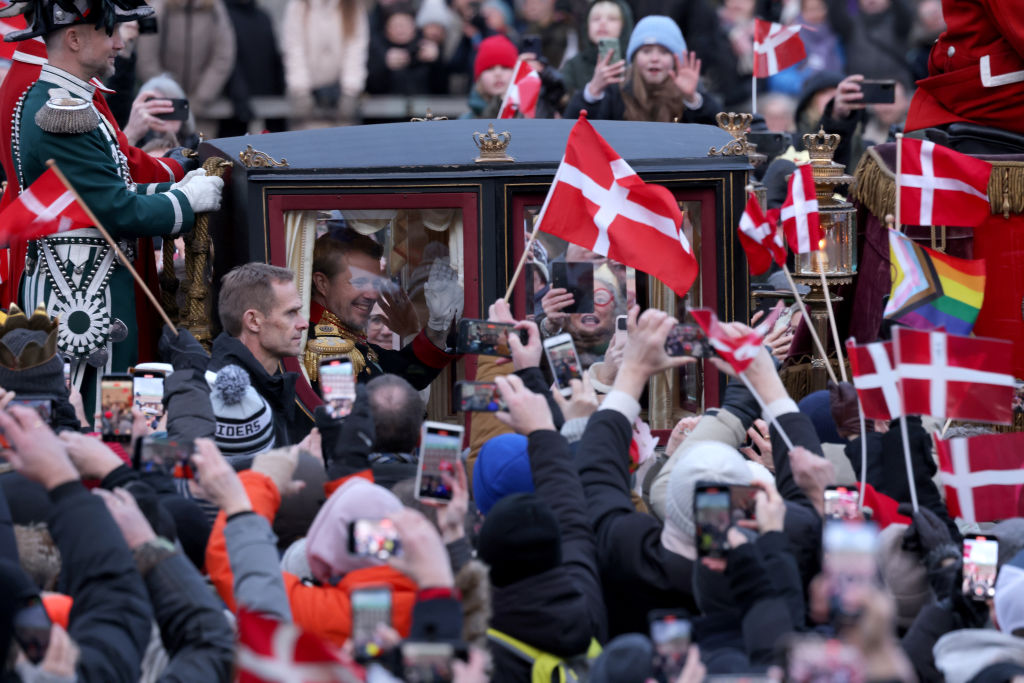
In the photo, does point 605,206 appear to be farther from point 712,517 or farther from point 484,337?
point 712,517

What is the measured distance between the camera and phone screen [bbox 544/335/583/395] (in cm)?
550

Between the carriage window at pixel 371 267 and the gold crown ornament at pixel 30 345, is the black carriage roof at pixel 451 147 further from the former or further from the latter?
the gold crown ornament at pixel 30 345

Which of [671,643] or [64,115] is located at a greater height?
[64,115]

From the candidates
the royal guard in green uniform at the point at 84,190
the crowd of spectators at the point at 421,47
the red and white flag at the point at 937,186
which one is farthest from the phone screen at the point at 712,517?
the crowd of spectators at the point at 421,47

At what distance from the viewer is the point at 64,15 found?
22.9 ft

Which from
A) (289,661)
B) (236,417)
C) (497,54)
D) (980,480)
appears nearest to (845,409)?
(980,480)

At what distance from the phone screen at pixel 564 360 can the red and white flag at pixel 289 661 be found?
2.34 meters

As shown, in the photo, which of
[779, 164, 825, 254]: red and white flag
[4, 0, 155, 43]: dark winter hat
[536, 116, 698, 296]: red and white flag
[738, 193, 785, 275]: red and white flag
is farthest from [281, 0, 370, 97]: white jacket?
[536, 116, 698, 296]: red and white flag

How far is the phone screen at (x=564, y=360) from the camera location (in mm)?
5504

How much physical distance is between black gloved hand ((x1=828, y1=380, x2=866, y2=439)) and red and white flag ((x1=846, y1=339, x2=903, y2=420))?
0.64 meters

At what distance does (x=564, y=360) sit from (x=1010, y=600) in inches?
66.3

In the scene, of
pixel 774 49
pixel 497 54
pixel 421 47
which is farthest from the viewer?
pixel 421 47

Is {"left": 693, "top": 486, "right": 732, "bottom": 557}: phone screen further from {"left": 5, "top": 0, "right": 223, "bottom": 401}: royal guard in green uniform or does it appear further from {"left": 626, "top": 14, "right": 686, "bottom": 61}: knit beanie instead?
{"left": 626, "top": 14, "right": 686, "bottom": 61}: knit beanie

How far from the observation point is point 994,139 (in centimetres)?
801
